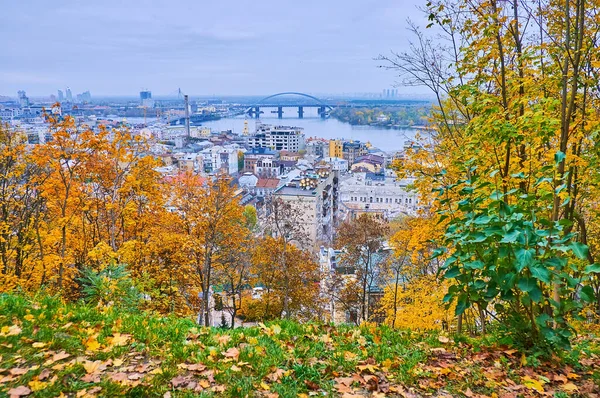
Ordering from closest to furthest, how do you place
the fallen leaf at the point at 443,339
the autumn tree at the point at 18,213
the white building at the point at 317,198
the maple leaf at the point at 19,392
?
the maple leaf at the point at 19,392 < the fallen leaf at the point at 443,339 < the autumn tree at the point at 18,213 < the white building at the point at 317,198

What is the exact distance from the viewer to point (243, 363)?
2910mm

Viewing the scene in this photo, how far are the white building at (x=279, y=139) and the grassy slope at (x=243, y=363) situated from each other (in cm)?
9869

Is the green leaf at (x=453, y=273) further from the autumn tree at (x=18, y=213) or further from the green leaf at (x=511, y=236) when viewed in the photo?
the autumn tree at (x=18, y=213)

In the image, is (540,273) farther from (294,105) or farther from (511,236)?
(294,105)

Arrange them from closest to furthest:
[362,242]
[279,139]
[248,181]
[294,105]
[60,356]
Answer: [60,356] < [362,242] < [248,181] < [279,139] < [294,105]

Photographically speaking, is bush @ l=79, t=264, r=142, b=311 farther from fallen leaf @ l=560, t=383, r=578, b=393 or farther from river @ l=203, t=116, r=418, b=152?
river @ l=203, t=116, r=418, b=152

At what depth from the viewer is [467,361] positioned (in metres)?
3.19

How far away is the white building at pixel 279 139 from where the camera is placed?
102406 mm

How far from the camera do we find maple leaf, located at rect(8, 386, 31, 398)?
230 centimetres

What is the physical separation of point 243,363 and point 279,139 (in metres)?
103

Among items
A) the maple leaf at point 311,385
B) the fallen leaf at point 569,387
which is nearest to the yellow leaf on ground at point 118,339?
the maple leaf at point 311,385

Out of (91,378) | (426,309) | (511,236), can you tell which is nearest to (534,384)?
(511,236)

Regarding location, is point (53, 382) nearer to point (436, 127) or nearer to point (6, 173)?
point (436, 127)

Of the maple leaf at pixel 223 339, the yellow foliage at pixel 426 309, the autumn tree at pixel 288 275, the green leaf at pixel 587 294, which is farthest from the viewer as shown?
the autumn tree at pixel 288 275
